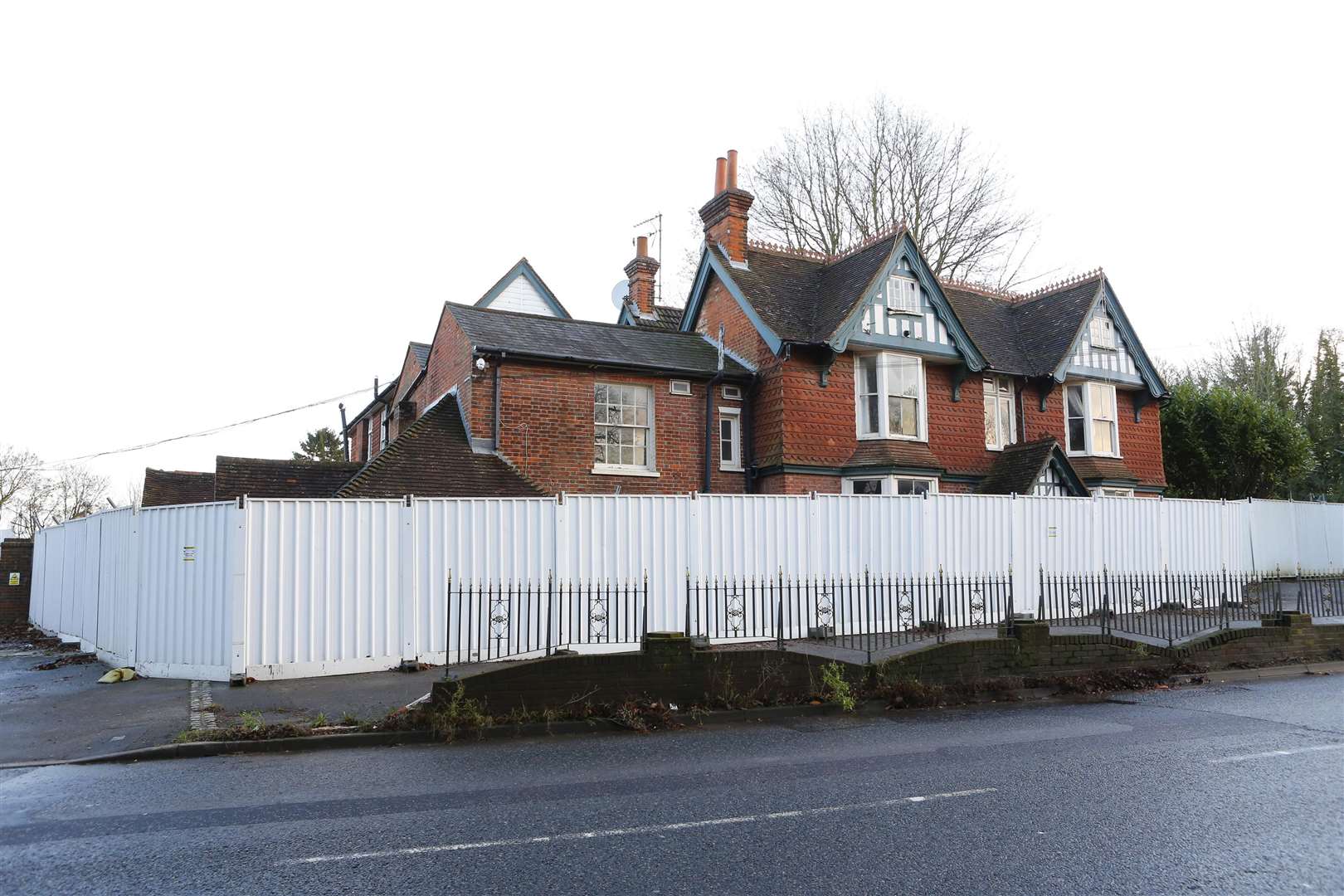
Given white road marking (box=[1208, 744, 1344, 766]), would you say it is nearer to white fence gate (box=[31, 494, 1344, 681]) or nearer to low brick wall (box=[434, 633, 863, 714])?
low brick wall (box=[434, 633, 863, 714])

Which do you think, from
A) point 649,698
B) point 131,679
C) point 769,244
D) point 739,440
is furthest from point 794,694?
point 769,244

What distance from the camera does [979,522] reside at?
16.7 metres

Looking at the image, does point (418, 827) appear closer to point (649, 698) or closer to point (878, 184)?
point (649, 698)

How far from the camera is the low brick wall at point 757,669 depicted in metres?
9.48

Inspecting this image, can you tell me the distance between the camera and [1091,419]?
23844mm

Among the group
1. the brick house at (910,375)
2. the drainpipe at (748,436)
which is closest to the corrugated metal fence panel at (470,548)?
the brick house at (910,375)

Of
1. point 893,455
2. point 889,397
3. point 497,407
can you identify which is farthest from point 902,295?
point 497,407

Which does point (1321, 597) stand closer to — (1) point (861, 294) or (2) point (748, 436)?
(1) point (861, 294)

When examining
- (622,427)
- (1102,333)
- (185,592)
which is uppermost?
(1102,333)

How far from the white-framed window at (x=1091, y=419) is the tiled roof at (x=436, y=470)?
15.3 meters

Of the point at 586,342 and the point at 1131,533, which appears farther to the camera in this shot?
the point at 586,342

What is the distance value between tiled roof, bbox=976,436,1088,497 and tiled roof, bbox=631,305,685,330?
9.77m

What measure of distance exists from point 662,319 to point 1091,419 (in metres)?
12.3

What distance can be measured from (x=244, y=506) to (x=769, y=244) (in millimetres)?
15619
